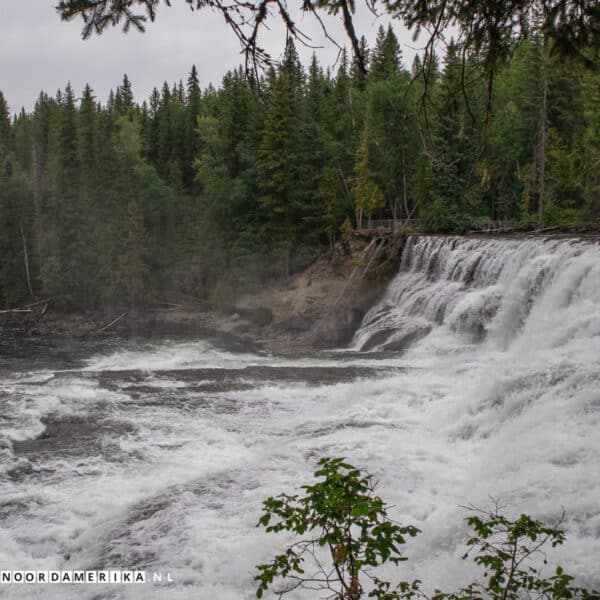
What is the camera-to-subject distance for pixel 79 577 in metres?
6.25

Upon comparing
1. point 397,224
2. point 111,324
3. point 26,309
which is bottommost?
point 111,324

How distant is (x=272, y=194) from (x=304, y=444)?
23.3 m

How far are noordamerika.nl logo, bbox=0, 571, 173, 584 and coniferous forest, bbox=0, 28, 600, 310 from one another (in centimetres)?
2472

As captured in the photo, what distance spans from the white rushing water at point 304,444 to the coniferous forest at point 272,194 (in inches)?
594

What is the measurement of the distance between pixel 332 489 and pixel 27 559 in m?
5.08

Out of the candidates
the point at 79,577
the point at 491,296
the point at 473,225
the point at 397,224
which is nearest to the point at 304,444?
the point at 79,577

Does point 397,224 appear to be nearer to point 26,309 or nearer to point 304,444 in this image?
point 26,309

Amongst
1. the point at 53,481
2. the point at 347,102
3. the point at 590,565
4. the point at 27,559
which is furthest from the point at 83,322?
the point at 590,565

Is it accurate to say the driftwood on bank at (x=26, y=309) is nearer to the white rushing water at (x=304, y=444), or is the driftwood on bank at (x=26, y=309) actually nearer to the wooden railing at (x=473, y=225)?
the white rushing water at (x=304, y=444)

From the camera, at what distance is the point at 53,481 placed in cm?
834

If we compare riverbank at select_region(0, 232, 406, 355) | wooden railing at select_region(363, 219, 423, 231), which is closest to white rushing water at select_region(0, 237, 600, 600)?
riverbank at select_region(0, 232, 406, 355)

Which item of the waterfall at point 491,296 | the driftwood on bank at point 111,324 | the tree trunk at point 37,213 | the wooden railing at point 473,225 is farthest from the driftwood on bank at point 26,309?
the waterfall at point 491,296

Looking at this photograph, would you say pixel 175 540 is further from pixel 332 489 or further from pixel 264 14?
pixel 264 14

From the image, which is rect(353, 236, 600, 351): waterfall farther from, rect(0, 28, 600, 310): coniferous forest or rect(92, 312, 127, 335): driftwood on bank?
rect(92, 312, 127, 335): driftwood on bank
